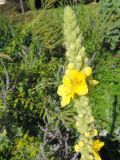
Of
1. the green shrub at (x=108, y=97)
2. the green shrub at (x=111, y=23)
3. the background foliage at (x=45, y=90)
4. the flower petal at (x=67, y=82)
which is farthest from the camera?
the green shrub at (x=111, y=23)

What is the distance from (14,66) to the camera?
13.7 feet

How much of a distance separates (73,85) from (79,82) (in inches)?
1.6

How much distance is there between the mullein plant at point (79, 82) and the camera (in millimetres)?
1713

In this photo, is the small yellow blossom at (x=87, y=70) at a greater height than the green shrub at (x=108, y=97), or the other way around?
the small yellow blossom at (x=87, y=70)

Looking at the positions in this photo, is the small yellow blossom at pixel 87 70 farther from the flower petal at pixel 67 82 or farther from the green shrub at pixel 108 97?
the green shrub at pixel 108 97

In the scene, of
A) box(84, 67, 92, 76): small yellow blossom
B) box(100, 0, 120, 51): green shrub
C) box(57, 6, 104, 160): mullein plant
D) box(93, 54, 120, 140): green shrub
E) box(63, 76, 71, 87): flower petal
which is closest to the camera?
box(57, 6, 104, 160): mullein plant

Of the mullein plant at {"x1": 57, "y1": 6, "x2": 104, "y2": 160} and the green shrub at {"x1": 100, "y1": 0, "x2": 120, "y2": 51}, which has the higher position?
the mullein plant at {"x1": 57, "y1": 6, "x2": 104, "y2": 160}

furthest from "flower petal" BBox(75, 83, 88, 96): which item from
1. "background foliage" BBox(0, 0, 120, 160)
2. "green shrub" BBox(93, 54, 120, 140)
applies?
"green shrub" BBox(93, 54, 120, 140)

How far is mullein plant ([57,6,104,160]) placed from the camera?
1713mm

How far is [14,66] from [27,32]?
1.13 meters

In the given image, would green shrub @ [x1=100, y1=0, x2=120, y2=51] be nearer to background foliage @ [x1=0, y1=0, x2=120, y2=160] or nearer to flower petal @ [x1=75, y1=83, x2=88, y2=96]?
background foliage @ [x1=0, y1=0, x2=120, y2=160]

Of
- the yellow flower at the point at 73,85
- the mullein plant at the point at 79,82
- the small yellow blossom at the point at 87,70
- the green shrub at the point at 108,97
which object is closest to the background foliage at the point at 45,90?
the green shrub at the point at 108,97

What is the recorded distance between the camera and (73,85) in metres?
1.92

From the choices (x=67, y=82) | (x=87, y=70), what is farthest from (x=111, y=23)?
(x=87, y=70)
